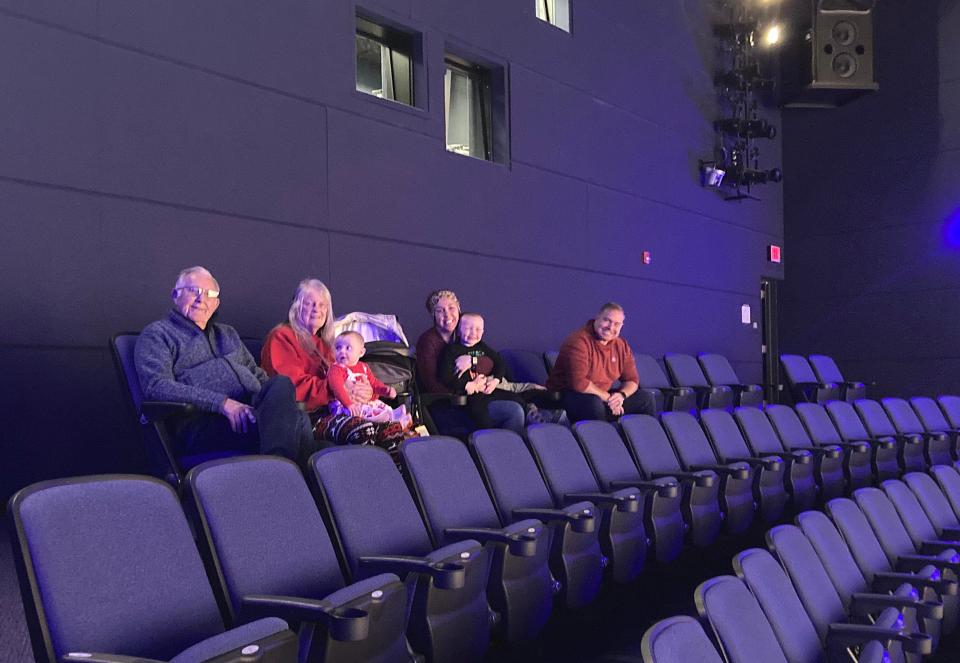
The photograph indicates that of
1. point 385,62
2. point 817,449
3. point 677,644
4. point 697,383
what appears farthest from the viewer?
point 697,383

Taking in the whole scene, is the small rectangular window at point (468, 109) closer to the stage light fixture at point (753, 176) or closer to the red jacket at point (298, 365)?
the red jacket at point (298, 365)

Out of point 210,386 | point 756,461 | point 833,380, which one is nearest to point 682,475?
point 756,461

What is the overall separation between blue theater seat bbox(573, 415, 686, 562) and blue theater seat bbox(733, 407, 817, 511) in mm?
702

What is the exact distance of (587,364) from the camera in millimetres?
3500

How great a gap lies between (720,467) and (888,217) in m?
4.81

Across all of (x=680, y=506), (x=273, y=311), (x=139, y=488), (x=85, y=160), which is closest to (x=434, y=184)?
→ (x=273, y=311)

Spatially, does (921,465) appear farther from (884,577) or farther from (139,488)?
(139,488)

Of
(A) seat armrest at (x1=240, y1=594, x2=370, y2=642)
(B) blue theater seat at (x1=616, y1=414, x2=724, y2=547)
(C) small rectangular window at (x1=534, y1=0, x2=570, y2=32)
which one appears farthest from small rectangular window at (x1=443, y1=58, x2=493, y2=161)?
(A) seat armrest at (x1=240, y1=594, x2=370, y2=642)

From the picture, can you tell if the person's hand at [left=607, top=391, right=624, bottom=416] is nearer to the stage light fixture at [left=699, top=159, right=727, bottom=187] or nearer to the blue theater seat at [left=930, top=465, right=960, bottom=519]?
the blue theater seat at [left=930, top=465, right=960, bottom=519]

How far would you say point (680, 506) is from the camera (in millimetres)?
2471

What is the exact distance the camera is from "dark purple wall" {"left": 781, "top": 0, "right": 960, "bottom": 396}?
629 cm

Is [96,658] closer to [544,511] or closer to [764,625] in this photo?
[764,625]

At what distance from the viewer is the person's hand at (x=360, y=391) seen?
96.0 inches

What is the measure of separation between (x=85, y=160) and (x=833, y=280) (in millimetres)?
5884
